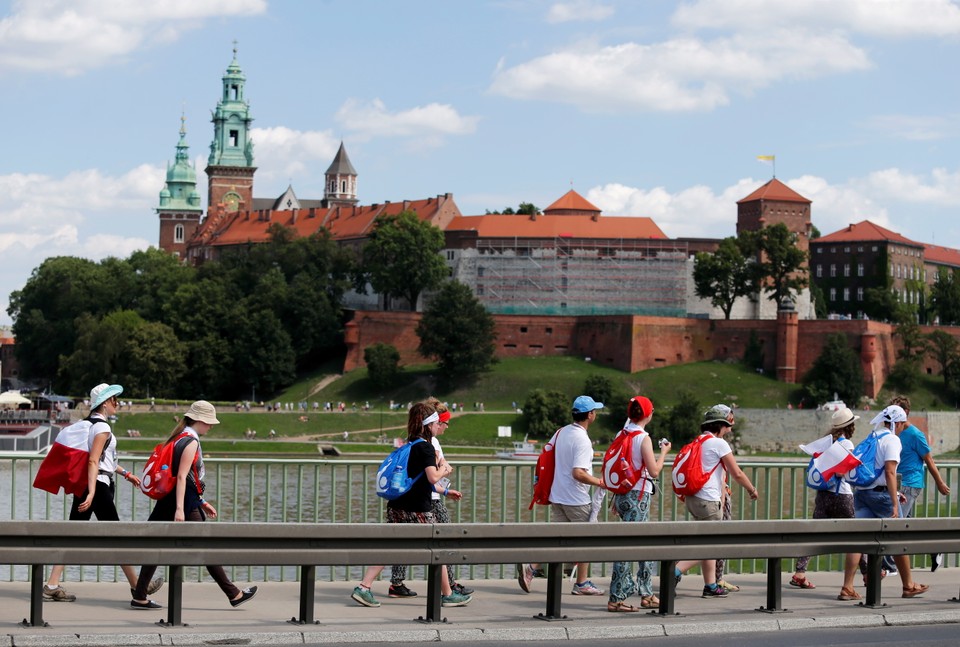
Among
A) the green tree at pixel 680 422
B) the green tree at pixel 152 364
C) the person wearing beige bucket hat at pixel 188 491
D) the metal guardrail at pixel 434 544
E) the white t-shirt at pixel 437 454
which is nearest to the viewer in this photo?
the metal guardrail at pixel 434 544

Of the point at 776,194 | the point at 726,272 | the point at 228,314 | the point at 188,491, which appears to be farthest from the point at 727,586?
the point at 776,194

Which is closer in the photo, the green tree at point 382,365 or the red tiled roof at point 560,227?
the green tree at point 382,365

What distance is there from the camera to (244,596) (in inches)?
419

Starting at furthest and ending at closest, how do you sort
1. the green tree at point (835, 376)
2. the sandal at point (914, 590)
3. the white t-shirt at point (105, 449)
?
the green tree at point (835, 376) < the sandal at point (914, 590) < the white t-shirt at point (105, 449)

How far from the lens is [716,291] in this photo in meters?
86.1

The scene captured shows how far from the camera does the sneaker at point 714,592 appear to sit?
11.8 metres

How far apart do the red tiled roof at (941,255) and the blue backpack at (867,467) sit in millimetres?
114076

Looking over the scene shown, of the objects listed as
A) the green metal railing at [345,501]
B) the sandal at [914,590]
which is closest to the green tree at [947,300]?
the green metal railing at [345,501]

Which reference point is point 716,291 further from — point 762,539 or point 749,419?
point 762,539

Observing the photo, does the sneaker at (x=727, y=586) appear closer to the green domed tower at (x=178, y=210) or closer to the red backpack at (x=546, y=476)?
the red backpack at (x=546, y=476)

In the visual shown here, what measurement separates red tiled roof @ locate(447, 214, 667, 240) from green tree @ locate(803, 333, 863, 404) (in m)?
17.9

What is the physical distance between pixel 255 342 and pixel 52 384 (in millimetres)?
19961

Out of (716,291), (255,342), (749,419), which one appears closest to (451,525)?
(749,419)

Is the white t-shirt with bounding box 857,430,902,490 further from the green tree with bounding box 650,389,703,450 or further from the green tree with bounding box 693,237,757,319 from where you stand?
the green tree with bounding box 693,237,757,319
